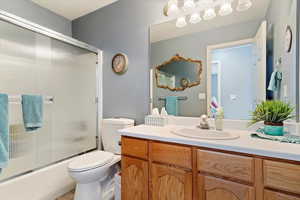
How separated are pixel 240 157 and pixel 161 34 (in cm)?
143

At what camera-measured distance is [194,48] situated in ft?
5.24

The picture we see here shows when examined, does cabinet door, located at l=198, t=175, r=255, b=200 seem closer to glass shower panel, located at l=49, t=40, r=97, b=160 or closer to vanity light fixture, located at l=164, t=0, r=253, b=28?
vanity light fixture, located at l=164, t=0, r=253, b=28

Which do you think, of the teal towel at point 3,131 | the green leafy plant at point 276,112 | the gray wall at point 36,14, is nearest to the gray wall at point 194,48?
the green leafy plant at point 276,112

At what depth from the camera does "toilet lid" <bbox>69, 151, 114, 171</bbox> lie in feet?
4.59

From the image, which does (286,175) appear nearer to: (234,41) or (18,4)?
(234,41)

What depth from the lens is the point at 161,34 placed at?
178 centimetres

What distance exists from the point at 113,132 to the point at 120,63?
2.93 feet

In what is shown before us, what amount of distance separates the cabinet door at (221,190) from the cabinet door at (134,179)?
437mm

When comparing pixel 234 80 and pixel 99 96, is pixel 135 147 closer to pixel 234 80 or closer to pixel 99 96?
pixel 234 80

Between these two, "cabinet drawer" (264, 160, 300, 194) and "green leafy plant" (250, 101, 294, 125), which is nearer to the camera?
"cabinet drawer" (264, 160, 300, 194)

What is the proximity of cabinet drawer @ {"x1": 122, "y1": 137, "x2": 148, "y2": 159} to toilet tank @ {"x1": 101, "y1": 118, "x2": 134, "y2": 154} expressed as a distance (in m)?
0.53

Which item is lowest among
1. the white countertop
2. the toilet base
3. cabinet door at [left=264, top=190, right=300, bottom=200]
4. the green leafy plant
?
the toilet base

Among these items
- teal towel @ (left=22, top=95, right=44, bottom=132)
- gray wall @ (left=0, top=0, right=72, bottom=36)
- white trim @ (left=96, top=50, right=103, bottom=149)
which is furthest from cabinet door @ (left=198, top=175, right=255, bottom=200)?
gray wall @ (left=0, top=0, right=72, bottom=36)

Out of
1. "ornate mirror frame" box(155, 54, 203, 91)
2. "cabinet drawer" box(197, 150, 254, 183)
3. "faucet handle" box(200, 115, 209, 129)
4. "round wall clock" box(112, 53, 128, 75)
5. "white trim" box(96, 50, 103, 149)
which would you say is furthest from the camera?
"white trim" box(96, 50, 103, 149)
